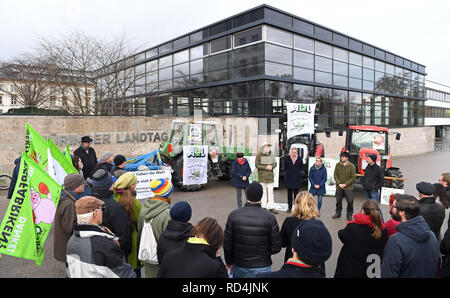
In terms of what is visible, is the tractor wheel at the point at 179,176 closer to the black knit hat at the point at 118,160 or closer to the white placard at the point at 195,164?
the white placard at the point at 195,164

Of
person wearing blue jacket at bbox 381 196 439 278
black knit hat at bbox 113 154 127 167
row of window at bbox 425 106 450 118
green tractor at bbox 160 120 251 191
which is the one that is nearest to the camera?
person wearing blue jacket at bbox 381 196 439 278

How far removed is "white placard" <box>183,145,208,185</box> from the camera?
986 cm

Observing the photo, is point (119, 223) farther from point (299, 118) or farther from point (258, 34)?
point (258, 34)

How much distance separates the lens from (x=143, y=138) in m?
13.4

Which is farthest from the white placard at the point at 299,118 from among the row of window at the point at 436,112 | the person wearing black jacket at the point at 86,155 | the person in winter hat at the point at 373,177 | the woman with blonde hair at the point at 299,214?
the row of window at the point at 436,112

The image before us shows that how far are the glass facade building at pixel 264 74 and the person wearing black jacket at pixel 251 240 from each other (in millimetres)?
13738

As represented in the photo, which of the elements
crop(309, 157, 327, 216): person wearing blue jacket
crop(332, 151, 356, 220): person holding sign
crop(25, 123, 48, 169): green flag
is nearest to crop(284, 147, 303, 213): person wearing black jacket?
crop(309, 157, 327, 216): person wearing blue jacket

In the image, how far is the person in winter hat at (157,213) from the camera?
3.09 metres

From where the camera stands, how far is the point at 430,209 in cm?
374

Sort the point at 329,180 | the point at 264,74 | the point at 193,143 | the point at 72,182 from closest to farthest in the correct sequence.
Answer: the point at 72,182
the point at 329,180
the point at 193,143
the point at 264,74

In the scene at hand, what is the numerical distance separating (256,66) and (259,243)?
16.0 metres

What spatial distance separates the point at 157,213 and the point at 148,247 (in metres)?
0.36

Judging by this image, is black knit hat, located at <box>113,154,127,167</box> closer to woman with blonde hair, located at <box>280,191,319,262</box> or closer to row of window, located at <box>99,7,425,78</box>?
woman with blonde hair, located at <box>280,191,319,262</box>

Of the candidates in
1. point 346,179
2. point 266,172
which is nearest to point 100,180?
point 266,172
